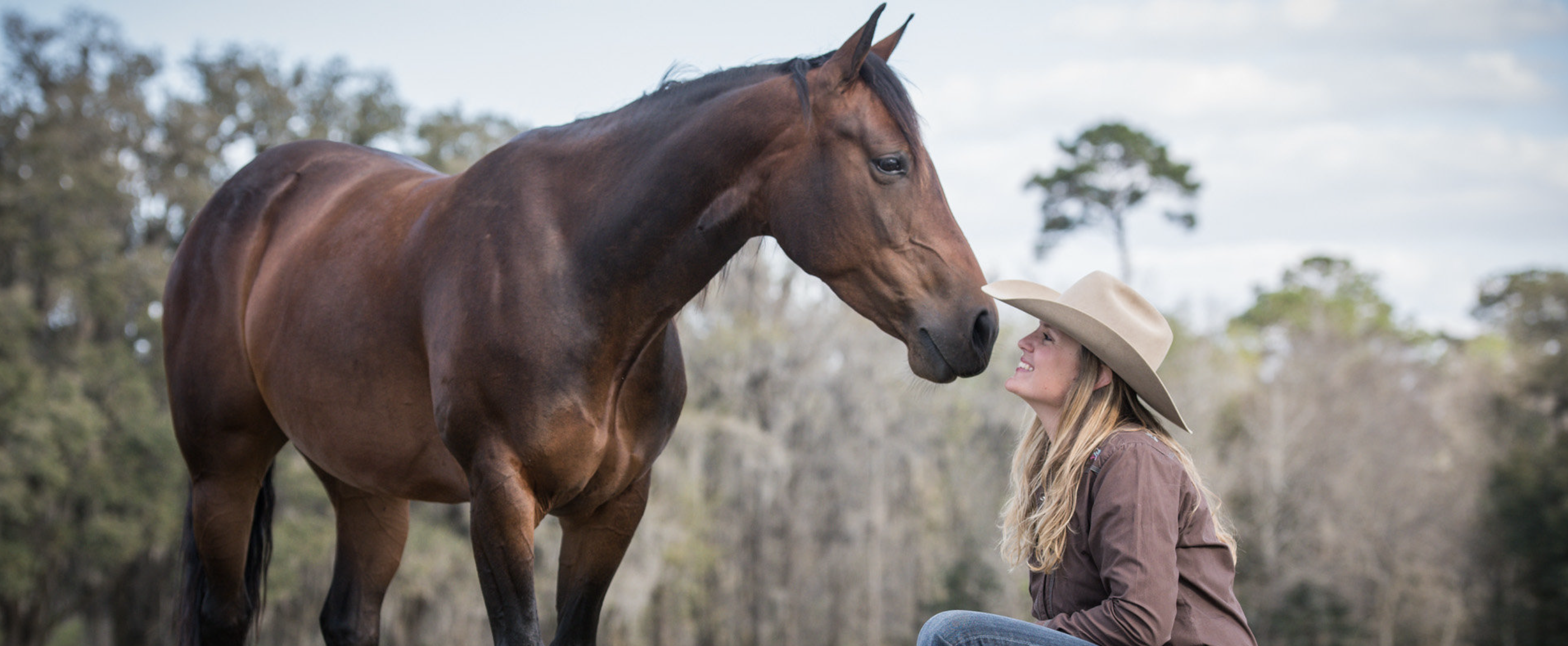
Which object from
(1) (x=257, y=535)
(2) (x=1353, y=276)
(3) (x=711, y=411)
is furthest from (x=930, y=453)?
(2) (x=1353, y=276)

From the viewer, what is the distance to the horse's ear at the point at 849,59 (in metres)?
2.40

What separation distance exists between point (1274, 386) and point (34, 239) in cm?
3146

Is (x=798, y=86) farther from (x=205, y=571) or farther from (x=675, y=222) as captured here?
(x=205, y=571)

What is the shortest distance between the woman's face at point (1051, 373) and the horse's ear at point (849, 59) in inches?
28.6

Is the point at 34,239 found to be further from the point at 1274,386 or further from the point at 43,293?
the point at 1274,386

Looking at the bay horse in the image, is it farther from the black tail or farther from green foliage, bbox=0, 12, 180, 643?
green foliage, bbox=0, 12, 180, 643

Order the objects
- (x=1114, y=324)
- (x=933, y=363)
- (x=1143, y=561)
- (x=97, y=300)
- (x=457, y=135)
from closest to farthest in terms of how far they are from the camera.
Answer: (x=1143, y=561)
(x=933, y=363)
(x=1114, y=324)
(x=97, y=300)
(x=457, y=135)

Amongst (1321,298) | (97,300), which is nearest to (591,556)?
(97,300)

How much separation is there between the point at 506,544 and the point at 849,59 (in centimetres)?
134

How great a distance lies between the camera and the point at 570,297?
8.36 feet

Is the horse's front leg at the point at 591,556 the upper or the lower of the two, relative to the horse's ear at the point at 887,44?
lower

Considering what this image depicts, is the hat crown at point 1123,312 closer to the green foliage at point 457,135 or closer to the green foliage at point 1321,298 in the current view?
the green foliage at point 457,135

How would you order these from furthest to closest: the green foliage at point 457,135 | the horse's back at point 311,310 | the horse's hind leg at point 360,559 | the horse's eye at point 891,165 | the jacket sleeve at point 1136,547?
the green foliage at point 457,135, the horse's hind leg at point 360,559, the horse's back at point 311,310, the horse's eye at point 891,165, the jacket sleeve at point 1136,547

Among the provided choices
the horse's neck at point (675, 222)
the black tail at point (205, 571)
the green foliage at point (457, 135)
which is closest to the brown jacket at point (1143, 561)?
the horse's neck at point (675, 222)
